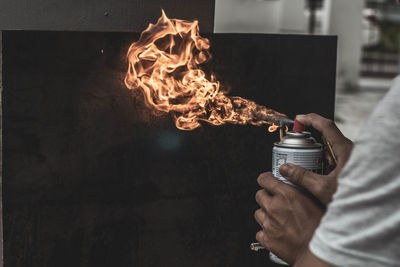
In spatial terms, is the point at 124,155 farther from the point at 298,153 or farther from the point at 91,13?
the point at 298,153

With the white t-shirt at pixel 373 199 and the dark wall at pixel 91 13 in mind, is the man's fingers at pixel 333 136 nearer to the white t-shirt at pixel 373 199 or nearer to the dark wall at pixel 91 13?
the white t-shirt at pixel 373 199

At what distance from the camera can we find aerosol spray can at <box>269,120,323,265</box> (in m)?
1.63

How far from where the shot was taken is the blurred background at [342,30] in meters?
8.85

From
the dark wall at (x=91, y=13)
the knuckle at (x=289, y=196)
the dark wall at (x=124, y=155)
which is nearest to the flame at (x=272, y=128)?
the dark wall at (x=124, y=155)

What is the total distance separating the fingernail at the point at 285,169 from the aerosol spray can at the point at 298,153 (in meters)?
0.08

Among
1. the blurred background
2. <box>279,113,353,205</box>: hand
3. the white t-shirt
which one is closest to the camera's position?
the white t-shirt

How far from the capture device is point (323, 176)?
1.38 m

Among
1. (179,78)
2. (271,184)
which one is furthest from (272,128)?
(271,184)

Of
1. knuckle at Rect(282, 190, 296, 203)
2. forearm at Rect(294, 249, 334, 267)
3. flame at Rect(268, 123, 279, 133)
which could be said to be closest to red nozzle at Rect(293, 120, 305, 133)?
knuckle at Rect(282, 190, 296, 203)

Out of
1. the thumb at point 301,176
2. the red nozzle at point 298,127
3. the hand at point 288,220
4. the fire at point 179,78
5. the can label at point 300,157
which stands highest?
the fire at point 179,78

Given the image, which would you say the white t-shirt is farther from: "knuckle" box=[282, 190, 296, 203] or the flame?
the flame

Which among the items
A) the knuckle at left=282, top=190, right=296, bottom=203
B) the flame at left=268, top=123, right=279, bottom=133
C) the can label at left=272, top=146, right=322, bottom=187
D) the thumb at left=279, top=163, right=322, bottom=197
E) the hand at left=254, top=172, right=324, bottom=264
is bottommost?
the hand at left=254, top=172, right=324, bottom=264

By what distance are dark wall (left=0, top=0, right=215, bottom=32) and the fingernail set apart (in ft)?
3.63

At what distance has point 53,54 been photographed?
1.91 metres
